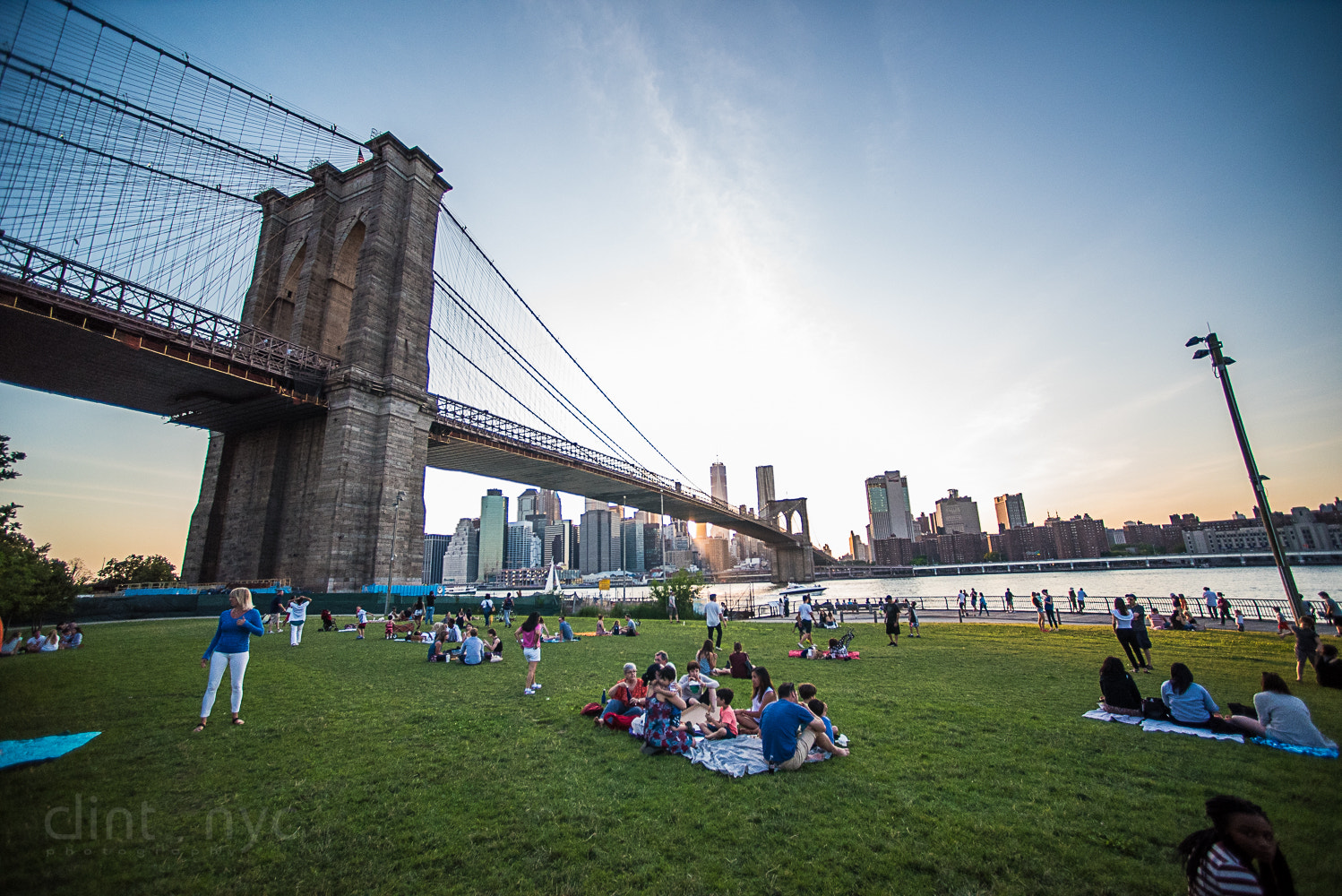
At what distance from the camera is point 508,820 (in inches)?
153

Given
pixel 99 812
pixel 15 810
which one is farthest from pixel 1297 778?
pixel 15 810

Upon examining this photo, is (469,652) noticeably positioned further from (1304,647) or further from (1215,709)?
(1304,647)

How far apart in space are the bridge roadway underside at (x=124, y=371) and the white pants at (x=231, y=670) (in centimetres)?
2154

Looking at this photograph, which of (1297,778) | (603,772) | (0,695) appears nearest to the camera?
(1297,778)

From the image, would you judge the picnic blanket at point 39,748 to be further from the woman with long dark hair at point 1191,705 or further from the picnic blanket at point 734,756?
the woman with long dark hair at point 1191,705

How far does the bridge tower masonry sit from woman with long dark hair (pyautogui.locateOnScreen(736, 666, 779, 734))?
23.2 metres

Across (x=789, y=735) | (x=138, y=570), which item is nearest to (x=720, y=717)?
(x=789, y=735)

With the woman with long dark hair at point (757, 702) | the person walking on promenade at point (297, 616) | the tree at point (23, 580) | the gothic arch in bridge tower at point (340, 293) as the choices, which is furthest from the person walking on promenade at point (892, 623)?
the gothic arch in bridge tower at point (340, 293)

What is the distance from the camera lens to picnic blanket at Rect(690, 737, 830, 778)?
4.95m

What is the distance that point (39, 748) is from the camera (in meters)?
4.84

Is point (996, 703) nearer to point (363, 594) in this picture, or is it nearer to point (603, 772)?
point (603, 772)

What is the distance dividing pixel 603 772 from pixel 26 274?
26613 mm

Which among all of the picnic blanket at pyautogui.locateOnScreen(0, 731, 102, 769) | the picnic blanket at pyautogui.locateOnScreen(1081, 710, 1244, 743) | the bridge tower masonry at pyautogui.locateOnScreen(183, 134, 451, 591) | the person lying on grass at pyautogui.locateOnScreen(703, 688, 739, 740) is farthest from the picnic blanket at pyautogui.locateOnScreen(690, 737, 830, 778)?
the bridge tower masonry at pyautogui.locateOnScreen(183, 134, 451, 591)

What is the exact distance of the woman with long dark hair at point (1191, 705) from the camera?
5859 millimetres
